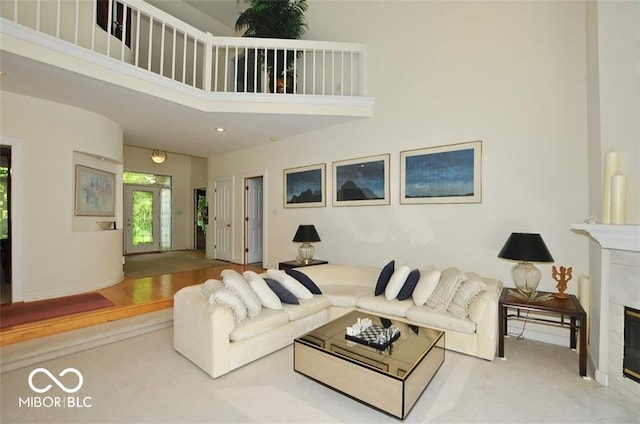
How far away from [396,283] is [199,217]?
7.55m

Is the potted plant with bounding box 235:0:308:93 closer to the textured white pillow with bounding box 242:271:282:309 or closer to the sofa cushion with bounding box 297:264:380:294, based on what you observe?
the sofa cushion with bounding box 297:264:380:294

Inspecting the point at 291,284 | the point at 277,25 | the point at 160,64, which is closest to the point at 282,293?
the point at 291,284

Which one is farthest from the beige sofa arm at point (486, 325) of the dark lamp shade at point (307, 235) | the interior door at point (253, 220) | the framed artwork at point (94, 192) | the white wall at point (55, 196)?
the framed artwork at point (94, 192)

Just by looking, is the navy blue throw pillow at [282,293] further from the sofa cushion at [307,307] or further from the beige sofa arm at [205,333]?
the beige sofa arm at [205,333]

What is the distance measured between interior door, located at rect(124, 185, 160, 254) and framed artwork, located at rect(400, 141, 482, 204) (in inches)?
292

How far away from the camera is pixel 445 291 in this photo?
302cm

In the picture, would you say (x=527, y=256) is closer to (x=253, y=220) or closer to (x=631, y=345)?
(x=631, y=345)

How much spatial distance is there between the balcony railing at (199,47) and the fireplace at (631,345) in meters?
3.99

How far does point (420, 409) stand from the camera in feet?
6.64

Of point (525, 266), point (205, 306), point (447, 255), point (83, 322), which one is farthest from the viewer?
point (447, 255)

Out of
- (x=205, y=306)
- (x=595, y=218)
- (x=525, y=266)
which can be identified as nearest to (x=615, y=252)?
(x=595, y=218)

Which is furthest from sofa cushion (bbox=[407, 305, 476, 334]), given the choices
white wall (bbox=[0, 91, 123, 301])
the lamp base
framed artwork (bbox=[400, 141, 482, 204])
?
white wall (bbox=[0, 91, 123, 301])

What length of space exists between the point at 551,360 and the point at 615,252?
1173mm

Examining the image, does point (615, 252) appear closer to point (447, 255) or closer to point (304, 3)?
point (447, 255)
